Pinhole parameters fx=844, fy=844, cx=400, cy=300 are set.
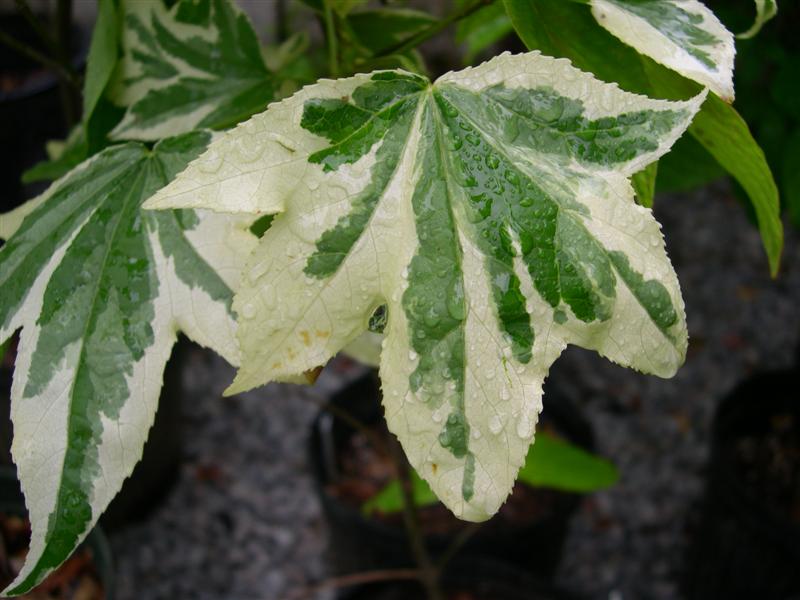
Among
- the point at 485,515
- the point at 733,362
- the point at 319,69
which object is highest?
the point at 485,515

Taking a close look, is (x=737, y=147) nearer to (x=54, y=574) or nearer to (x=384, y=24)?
(x=384, y=24)

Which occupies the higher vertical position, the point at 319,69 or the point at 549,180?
the point at 549,180

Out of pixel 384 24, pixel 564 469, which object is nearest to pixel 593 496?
pixel 564 469

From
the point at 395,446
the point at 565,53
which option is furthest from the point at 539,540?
the point at 565,53

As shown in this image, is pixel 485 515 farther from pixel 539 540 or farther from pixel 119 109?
pixel 539 540

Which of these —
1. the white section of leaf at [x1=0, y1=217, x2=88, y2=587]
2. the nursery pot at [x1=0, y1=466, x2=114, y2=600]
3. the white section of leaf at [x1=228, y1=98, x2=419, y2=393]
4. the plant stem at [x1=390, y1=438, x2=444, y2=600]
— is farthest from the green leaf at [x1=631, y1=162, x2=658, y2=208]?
the nursery pot at [x1=0, y1=466, x2=114, y2=600]
